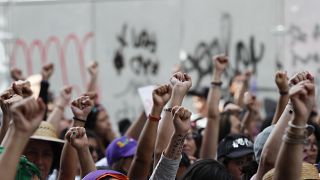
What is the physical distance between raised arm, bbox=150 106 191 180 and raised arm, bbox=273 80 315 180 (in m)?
0.76

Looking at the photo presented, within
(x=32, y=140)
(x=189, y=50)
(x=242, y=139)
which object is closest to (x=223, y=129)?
(x=242, y=139)

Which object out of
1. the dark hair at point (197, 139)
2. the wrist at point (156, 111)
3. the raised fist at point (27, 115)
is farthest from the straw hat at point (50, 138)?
the raised fist at point (27, 115)

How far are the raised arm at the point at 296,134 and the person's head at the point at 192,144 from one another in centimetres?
262

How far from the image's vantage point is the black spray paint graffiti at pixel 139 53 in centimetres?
1090

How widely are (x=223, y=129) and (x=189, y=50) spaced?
3464 millimetres

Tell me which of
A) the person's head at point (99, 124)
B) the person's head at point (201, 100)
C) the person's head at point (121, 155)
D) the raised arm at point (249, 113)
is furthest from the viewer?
the person's head at point (201, 100)

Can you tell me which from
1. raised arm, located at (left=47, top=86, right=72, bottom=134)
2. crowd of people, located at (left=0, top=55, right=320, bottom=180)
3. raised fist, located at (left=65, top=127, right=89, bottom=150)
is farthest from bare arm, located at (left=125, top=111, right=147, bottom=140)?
raised fist, located at (left=65, top=127, right=89, bottom=150)

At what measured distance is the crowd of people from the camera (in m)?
3.77

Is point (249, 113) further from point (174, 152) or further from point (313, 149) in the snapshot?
point (174, 152)

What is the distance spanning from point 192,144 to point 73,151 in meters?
1.64

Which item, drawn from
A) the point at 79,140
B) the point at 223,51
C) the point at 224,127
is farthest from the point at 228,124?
the point at 223,51

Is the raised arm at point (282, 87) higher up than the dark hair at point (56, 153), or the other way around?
the raised arm at point (282, 87)

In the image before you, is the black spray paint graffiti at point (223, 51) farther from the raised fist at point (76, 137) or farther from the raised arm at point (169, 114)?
the raised fist at point (76, 137)

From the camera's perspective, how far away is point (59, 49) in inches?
453
